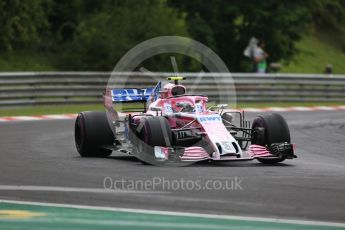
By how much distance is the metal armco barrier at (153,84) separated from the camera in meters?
26.8

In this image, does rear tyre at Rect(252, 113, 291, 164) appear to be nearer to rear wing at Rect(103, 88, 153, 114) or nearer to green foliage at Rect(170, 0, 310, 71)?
rear wing at Rect(103, 88, 153, 114)

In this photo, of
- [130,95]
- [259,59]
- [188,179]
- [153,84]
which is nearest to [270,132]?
[188,179]

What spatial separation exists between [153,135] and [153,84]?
596 inches

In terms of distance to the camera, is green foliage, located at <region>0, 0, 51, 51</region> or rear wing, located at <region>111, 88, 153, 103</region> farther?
green foliage, located at <region>0, 0, 51, 51</region>

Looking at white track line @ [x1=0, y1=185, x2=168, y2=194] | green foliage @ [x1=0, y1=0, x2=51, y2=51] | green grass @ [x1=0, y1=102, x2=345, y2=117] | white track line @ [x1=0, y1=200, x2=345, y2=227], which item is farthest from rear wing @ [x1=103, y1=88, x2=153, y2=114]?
green foliage @ [x1=0, y1=0, x2=51, y2=51]

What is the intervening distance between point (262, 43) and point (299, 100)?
24.7 ft

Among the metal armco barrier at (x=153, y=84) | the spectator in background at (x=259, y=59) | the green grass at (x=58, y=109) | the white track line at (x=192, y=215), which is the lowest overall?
the white track line at (x=192, y=215)

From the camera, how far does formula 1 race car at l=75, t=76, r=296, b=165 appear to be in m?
13.5

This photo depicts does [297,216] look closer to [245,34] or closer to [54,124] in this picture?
[54,124]

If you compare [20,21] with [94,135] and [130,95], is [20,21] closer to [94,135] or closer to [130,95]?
[130,95]

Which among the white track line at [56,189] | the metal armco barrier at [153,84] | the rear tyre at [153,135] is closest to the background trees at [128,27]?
the metal armco barrier at [153,84]

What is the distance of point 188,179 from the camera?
11.9 meters

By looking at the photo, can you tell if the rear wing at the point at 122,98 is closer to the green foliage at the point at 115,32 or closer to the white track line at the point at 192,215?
the white track line at the point at 192,215

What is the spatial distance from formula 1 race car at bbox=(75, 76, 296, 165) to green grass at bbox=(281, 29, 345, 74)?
98.2 feet
